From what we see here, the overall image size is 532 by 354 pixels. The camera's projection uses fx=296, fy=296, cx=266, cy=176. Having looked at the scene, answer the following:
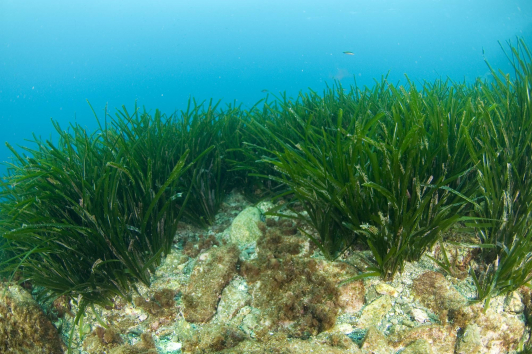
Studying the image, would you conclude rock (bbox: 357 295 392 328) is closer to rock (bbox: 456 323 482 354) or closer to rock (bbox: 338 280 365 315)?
rock (bbox: 338 280 365 315)

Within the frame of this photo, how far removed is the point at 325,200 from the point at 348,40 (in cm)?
12670

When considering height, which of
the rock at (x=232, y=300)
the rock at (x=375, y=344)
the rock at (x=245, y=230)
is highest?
the rock at (x=245, y=230)

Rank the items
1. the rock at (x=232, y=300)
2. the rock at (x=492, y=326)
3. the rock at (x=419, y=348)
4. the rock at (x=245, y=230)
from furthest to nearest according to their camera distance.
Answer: the rock at (x=245, y=230) < the rock at (x=232, y=300) < the rock at (x=492, y=326) < the rock at (x=419, y=348)

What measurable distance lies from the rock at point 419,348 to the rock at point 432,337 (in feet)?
0.11

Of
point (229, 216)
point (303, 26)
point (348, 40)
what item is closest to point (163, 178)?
point (229, 216)

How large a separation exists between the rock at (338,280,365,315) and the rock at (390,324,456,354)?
0.91 ft

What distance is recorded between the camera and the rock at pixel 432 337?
66.3 inches

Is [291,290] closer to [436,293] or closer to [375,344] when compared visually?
[375,344]

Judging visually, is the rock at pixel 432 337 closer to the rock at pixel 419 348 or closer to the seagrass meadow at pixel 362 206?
the rock at pixel 419 348

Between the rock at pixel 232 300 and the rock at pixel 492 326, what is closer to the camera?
the rock at pixel 492 326

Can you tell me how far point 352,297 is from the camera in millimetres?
1980

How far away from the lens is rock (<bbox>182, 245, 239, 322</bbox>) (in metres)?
2.19

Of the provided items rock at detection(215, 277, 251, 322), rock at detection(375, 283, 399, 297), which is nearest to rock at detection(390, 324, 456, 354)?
rock at detection(375, 283, 399, 297)

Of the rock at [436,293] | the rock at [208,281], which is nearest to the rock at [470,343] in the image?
the rock at [436,293]
